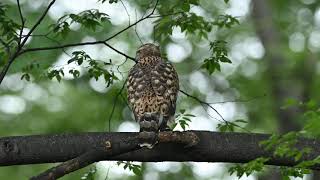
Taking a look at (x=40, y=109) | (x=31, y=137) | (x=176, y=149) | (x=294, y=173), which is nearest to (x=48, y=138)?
(x=31, y=137)

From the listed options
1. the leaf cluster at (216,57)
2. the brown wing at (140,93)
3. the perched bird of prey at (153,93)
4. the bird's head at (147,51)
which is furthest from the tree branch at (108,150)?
the bird's head at (147,51)

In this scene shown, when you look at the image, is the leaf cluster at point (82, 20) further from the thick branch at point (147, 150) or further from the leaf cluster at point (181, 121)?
the thick branch at point (147, 150)

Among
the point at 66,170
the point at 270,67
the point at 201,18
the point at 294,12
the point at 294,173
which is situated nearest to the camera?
the point at 66,170

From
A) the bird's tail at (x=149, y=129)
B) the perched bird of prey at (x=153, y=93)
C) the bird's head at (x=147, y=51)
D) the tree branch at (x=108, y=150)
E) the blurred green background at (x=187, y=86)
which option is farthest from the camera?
the blurred green background at (x=187, y=86)

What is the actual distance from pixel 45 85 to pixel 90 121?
2.48 m

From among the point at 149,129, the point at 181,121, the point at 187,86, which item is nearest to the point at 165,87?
the point at 181,121

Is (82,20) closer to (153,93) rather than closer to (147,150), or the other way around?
(153,93)

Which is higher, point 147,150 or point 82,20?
point 82,20

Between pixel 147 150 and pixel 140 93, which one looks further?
pixel 140 93

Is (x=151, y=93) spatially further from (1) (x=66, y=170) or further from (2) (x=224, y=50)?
(1) (x=66, y=170)

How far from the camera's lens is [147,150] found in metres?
6.19

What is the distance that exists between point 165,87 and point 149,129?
→ 0.91 m

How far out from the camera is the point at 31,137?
6102 millimetres

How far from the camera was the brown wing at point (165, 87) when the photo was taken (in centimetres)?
694
